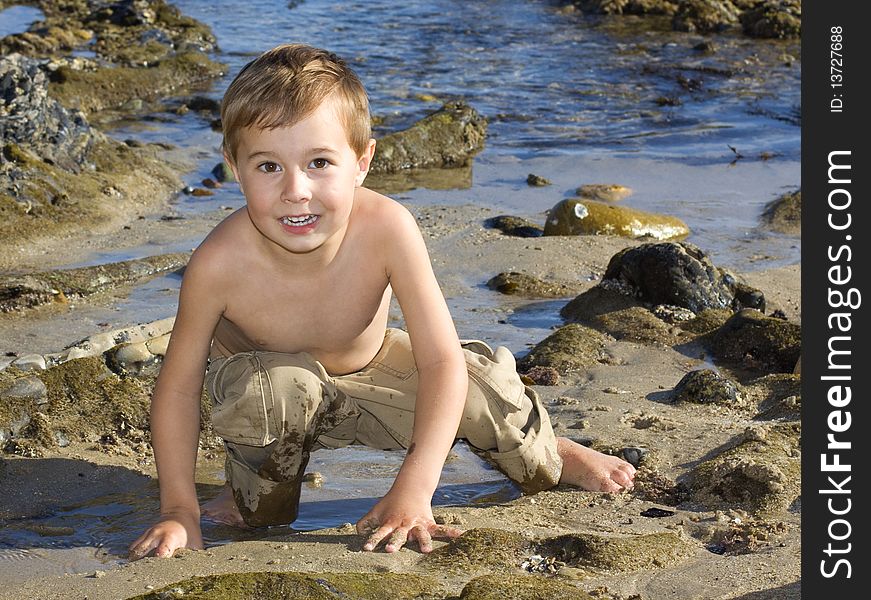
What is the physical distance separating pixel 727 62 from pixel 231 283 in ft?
45.4

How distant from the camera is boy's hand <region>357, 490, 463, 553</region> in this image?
3338 millimetres

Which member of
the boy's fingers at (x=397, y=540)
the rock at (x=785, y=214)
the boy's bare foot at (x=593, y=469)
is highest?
the boy's fingers at (x=397, y=540)

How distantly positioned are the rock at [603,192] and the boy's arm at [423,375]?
571cm

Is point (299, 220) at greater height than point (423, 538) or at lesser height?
greater

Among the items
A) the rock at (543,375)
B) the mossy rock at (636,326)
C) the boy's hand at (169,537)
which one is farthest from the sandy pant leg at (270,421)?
the mossy rock at (636,326)

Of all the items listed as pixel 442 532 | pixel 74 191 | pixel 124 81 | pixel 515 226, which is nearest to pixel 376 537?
pixel 442 532

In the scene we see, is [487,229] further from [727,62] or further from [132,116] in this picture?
[727,62]

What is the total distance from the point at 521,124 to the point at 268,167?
358 inches

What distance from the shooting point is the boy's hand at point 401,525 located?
11.0ft

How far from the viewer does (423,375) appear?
12.3 feet

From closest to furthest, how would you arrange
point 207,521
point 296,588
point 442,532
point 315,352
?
point 296,588
point 442,532
point 207,521
point 315,352

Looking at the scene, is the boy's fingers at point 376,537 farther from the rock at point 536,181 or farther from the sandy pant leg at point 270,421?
the rock at point 536,181

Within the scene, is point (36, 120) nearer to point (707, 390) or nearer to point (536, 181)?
point (536, 181)
